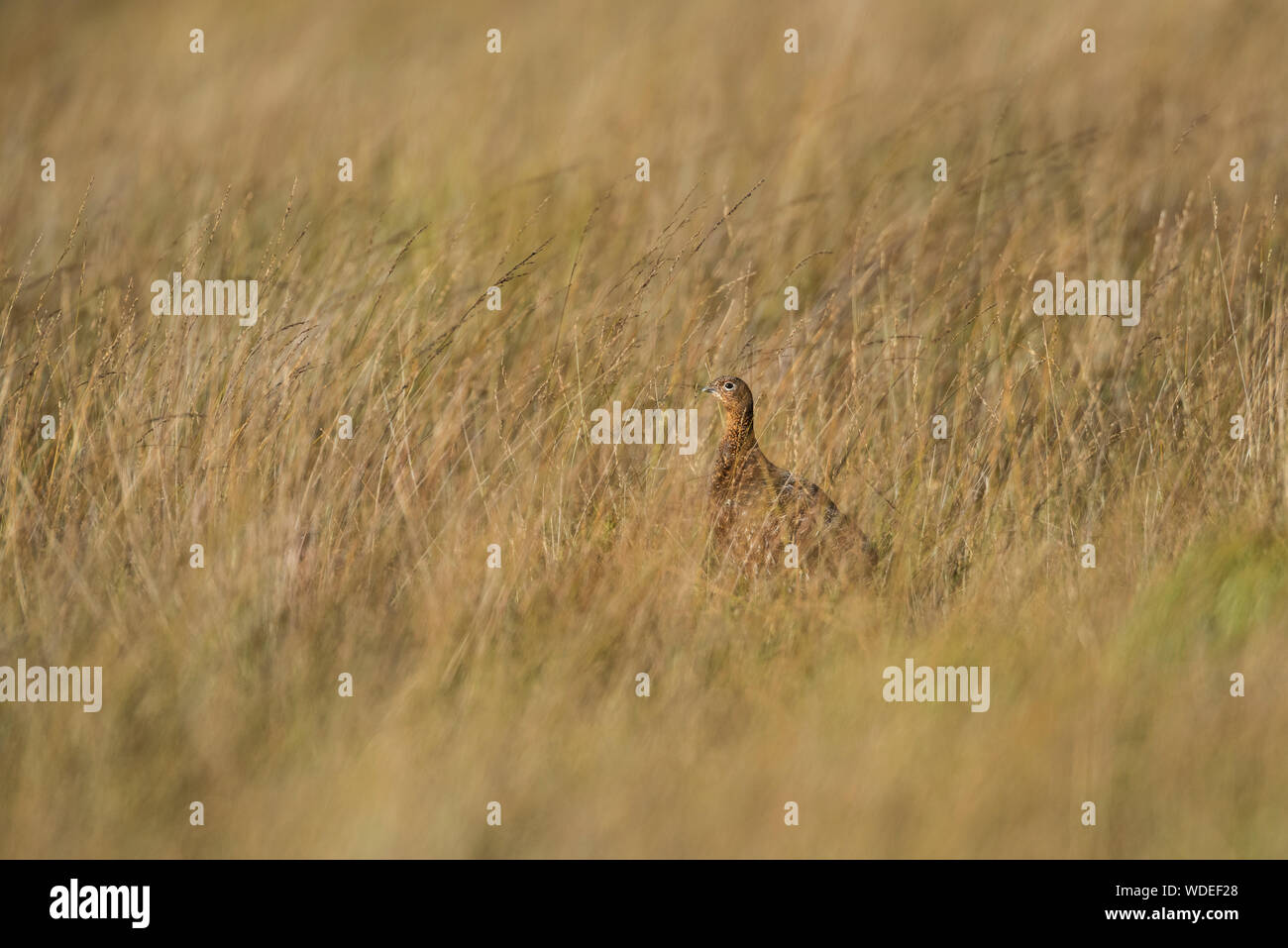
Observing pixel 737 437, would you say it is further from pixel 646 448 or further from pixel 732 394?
pixel 646 448

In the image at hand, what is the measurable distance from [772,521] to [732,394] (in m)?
0.62

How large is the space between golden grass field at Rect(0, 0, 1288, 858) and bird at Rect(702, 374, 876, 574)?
0.12 meters

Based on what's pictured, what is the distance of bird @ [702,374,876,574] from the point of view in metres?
3.88

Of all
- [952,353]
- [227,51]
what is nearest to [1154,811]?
[952,353]

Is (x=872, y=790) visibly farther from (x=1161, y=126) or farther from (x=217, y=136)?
(x=217, y=136)

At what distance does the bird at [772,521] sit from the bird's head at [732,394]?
0.57 feet

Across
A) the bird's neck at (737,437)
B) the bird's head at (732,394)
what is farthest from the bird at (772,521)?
the bird's head at (732,394)

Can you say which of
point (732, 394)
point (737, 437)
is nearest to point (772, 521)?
point (737, 437)

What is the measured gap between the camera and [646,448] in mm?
4516

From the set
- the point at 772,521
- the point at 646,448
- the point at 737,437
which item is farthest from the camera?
the point at 646,448

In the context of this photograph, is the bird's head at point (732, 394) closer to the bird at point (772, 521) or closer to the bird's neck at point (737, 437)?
the bird's neck at point (737, 437)

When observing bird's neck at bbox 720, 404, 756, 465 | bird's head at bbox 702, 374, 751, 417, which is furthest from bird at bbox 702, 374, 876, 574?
bird's head at bbox 702, 374, 751, 417

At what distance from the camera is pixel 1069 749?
2881 millimetres

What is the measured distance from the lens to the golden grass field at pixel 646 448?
283 centimetres
